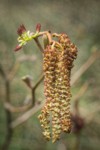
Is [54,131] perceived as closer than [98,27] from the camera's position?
Yes

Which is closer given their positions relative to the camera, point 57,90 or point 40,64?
point 57,90

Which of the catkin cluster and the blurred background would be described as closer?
the catkin cluster

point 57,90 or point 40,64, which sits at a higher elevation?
point 40,64

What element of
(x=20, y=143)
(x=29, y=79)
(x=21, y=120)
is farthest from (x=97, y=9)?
(x=29, y=79)

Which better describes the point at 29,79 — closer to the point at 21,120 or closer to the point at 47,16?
the point at 21,120
